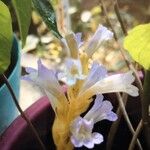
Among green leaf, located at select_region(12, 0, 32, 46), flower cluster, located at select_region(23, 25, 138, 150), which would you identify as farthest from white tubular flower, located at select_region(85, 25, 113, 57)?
green leaf, located at select_region(12, 0, 32, 46)

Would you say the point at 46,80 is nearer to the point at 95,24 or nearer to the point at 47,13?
the point at 47,13

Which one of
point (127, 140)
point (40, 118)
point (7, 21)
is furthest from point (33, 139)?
point (7, 21)

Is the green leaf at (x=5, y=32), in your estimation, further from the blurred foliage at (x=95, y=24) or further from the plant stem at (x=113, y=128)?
the blurred foliage at (x=95, y=24)

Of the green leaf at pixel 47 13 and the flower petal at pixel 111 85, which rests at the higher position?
the green leaf at pixel 47 13

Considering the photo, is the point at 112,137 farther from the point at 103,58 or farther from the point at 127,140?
the point at 103,58

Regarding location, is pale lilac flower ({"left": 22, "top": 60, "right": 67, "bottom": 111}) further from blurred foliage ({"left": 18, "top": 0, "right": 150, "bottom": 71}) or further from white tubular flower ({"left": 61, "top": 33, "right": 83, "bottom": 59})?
blurred foliage ({"left": 18, "top": 0, "right": 150, "bottom": 71})

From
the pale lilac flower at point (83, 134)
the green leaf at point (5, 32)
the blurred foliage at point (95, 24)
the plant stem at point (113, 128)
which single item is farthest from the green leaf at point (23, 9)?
the blurred foliage at point (95, 24)
